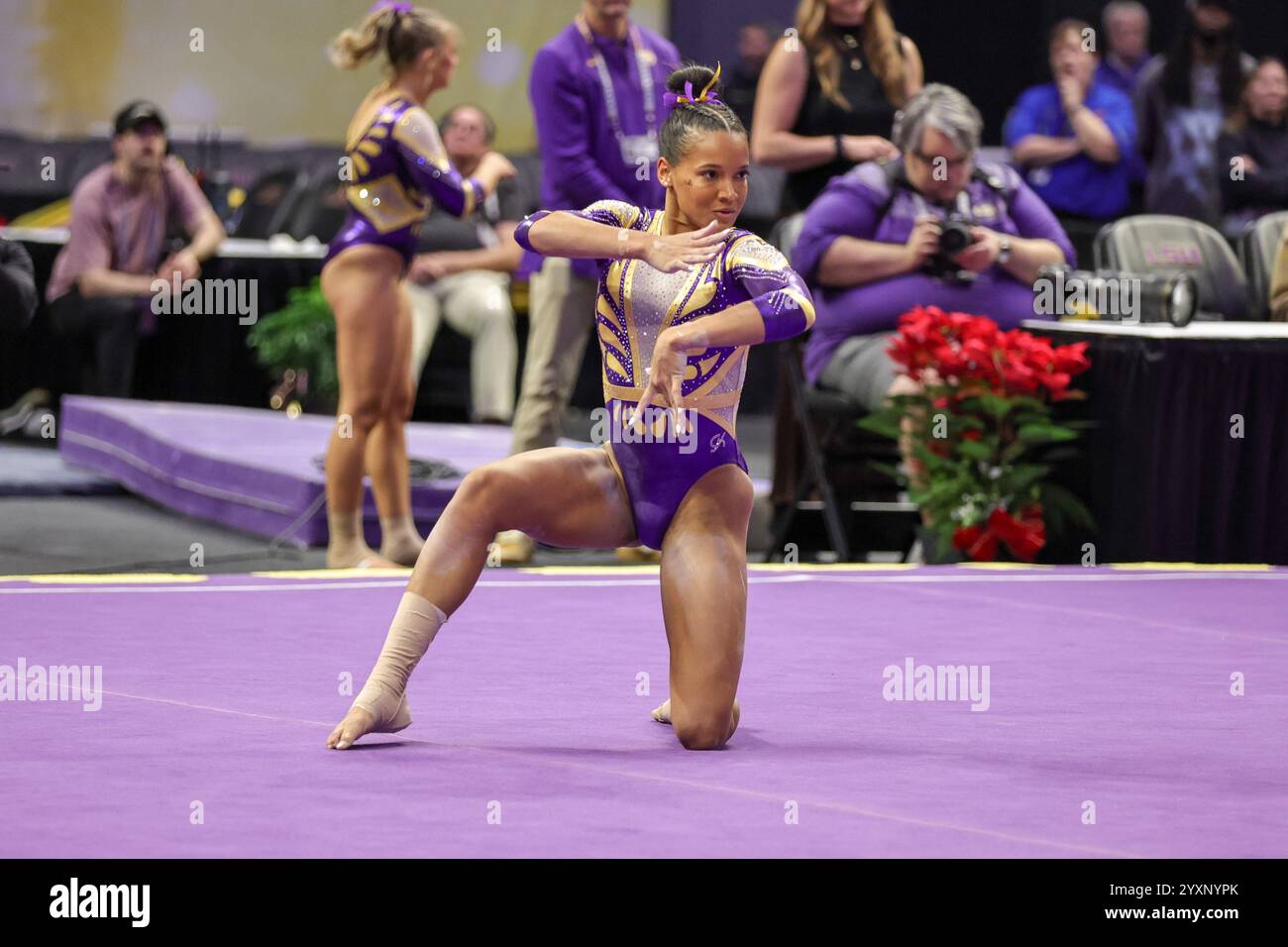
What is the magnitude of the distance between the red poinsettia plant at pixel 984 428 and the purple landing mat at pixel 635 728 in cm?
43

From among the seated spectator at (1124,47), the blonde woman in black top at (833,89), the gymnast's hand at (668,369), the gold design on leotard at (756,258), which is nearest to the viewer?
the gymnast's hand at (668,369)

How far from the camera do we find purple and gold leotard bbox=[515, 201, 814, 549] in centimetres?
333

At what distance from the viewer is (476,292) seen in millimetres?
8555

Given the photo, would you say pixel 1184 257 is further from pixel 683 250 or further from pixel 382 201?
pixel 683 250

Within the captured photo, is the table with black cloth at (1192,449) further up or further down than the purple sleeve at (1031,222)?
further down

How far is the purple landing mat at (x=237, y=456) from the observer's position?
20.5ft

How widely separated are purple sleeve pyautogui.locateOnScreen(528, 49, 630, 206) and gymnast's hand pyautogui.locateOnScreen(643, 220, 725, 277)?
252 centimetres

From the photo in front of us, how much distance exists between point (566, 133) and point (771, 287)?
2571 millimetres

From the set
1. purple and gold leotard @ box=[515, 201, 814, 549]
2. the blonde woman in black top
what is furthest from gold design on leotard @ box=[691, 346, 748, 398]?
the blonde woman in black top

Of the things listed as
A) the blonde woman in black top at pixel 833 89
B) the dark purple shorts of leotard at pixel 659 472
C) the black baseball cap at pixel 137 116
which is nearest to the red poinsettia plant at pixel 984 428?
the blonde woman in black top at pixel 833 89

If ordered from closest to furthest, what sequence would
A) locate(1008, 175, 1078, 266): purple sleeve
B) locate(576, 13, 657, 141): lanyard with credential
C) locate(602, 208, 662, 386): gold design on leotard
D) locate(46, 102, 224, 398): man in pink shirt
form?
locate(602, 208, 662, 386): gold design on leotard < locate(576, 13, 657, 141): lanyard with credential < locate(1008, 175, 1078, 266): purple sleeve < locate(46, 102, 224, 398): man in pink shirt

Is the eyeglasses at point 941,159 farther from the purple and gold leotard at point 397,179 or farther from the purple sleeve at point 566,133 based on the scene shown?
the purple and gold leotard at point 397,179

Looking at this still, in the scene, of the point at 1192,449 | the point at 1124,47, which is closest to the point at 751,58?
the point at 1124,47

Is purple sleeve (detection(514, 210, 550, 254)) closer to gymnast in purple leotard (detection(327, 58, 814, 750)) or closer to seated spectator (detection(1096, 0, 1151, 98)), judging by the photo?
gymnast in purple leotard (detection(327, 58, 814, 750))
